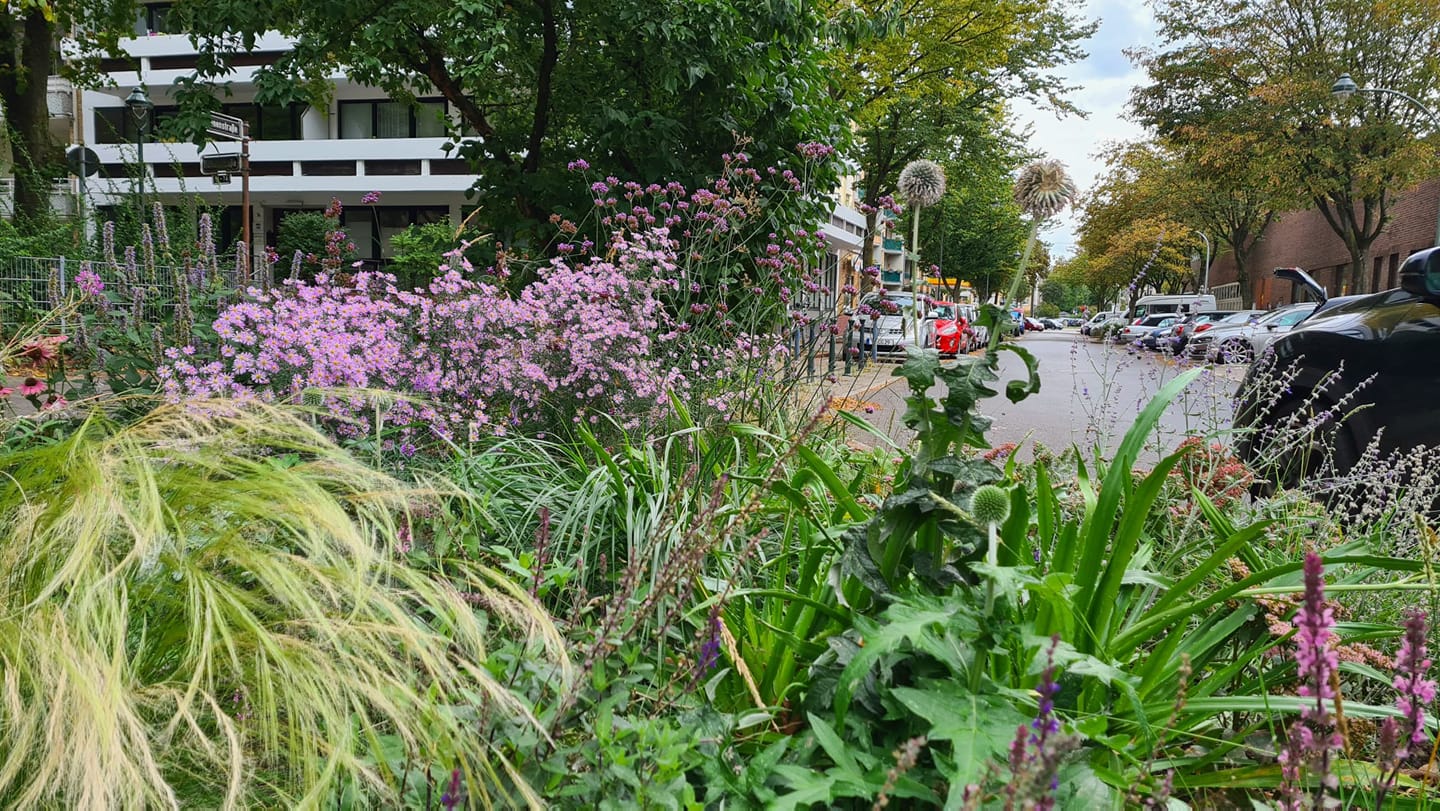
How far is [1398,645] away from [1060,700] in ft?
3.47

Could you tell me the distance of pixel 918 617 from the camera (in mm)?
1397

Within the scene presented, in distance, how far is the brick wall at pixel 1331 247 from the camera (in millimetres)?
30797

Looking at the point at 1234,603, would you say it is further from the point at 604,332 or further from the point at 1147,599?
the point at 604,332

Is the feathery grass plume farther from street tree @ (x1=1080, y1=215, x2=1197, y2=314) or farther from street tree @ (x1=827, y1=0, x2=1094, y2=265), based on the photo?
street tree @ (x1=1080, y1=215, x2=1197, y2=314)

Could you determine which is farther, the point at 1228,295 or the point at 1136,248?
the point at 1228,295

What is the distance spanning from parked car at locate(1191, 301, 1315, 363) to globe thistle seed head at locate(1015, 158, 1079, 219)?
1610 mm

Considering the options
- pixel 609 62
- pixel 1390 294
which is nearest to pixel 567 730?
pixel 1390 294

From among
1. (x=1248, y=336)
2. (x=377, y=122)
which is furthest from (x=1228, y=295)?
(x=1248, y=336)

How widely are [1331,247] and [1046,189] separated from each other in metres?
46.2

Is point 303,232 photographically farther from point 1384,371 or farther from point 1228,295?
point 1228,295

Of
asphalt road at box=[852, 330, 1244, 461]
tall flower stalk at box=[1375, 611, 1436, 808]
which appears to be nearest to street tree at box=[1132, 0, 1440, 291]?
asphalt road at box=[852, 330, 1244, 461]

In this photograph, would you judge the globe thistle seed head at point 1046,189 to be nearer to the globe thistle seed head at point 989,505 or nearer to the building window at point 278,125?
the globe thistle seed head at point 989,505

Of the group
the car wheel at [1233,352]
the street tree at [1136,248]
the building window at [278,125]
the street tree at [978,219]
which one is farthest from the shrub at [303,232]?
the car wheel at [1233,352]

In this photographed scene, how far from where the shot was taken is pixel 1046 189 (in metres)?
2.14
